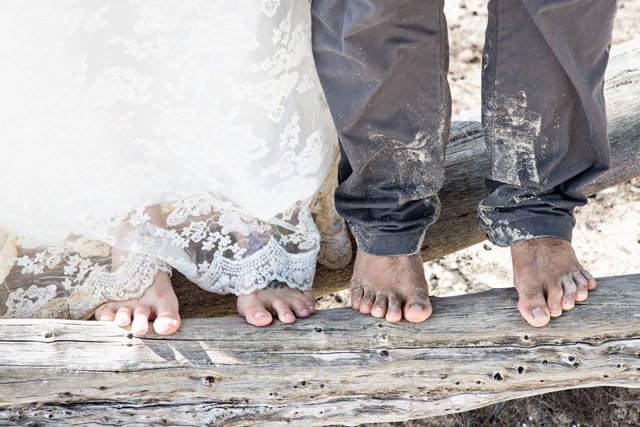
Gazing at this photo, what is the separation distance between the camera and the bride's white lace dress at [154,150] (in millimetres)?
1674

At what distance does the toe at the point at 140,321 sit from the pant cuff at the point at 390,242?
1.57 feet

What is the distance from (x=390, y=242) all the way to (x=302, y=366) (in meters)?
0.32

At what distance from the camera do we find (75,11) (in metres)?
1.62

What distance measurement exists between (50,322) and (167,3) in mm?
681

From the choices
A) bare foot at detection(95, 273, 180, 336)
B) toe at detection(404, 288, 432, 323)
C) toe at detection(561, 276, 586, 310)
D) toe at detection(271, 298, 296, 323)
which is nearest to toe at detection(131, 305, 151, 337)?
bare foot at detection(95, 273, 180, 336)

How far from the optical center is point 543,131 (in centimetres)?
172

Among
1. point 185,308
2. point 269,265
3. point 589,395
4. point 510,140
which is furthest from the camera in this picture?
point 589,395

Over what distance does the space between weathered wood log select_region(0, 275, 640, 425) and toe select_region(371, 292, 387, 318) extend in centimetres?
2

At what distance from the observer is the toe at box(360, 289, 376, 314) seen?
1.86m

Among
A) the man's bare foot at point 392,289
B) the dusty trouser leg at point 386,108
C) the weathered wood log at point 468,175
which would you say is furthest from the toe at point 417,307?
the weathered wood log at point 468,175

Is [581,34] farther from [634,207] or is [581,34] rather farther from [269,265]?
[634,207]

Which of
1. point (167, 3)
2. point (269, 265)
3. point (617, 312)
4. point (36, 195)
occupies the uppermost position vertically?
point (167, 3)

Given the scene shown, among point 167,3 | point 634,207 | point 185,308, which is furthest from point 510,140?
point 634,207

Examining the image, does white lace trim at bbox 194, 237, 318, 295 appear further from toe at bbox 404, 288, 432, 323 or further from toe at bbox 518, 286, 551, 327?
toe at bbox 518, 286, 551, 327
